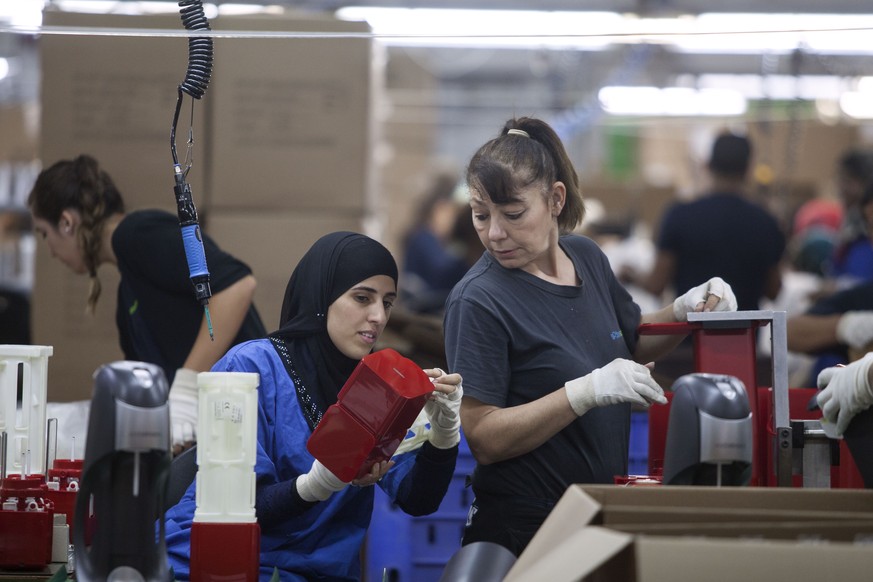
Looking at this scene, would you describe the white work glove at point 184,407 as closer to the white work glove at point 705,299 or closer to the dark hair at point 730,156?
the white work glove at point 705,299

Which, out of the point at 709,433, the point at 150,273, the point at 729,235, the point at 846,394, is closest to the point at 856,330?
Result: the point at 729,235

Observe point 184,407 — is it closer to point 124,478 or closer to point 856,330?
point 124,478

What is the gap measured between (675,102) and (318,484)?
25.1ft

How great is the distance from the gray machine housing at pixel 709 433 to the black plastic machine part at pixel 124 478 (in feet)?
2.18

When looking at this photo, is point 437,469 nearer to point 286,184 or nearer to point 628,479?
point 628,479


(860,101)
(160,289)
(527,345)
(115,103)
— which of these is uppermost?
(860,101)

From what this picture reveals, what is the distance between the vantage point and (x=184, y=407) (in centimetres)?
230

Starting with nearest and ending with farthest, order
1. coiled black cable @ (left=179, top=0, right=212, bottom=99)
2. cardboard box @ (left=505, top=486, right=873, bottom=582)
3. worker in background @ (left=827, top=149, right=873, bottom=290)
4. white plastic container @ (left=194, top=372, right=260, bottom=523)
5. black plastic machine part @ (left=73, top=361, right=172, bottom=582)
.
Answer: cardboard box @ (left=505, top=486, right=873, bottom=582) → black plastic machine part @ (left=73, top=361, right=172, bottom=582) → white plastic container @ (left=194, top=372, right=260, bottom=523) → coiled black cable @ (left=179, top=0, right=212, bottom=99) → worker in background @ (left=827, top=149, right=873, bottom=290)

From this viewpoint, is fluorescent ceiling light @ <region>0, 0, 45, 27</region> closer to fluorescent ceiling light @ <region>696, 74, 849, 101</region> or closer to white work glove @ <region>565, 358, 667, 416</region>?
white work glove @ <region>565, 358, 667, 416</region>

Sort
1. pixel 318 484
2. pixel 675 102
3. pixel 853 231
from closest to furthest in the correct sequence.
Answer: pixel 318 484
pixel 853 231
pixel 675 102

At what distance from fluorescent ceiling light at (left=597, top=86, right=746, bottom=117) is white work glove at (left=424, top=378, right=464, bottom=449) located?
19.8ft

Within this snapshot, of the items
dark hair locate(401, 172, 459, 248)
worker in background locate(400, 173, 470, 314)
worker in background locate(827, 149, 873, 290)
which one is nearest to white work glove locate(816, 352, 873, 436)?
worker in background locate(827, 149, 873, 290)

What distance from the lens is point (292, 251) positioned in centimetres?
270

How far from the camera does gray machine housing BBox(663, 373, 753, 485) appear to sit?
1428mm
